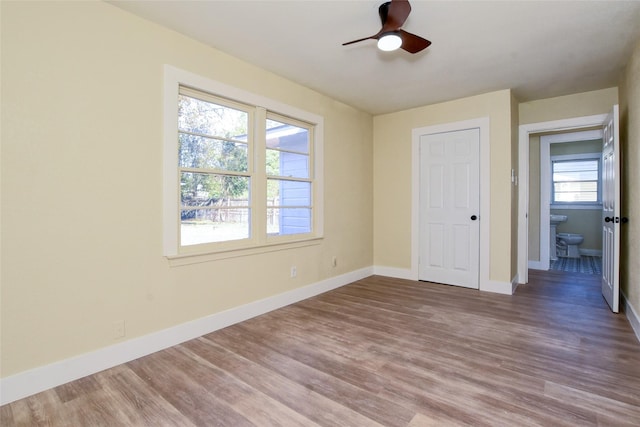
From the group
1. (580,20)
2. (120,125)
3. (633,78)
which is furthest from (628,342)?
(120,125)

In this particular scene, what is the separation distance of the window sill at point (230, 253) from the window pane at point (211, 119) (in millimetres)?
1101

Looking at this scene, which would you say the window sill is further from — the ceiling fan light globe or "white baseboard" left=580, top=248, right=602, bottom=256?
"white baseboard" left=580, top=248, right=602, bottom=256

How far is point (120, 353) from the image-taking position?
234cm

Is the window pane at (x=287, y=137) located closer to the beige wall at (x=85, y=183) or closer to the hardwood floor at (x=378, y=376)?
the beige wall at (x=85, y=183)

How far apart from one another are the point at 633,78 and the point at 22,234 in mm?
5026

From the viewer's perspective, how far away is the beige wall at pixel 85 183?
6.30 feet

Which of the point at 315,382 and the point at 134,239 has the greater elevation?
the point at 134,239

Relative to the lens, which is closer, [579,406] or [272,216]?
[579,406]

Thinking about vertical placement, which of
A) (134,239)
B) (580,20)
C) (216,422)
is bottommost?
(216,422)

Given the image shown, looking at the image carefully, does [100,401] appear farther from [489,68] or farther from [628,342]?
[489,68]

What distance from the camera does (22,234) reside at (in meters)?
1.94

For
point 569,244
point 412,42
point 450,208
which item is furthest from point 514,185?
point 569,244

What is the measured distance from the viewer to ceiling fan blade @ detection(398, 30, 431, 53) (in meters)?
2.28

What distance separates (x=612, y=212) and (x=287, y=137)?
3.63 meters
